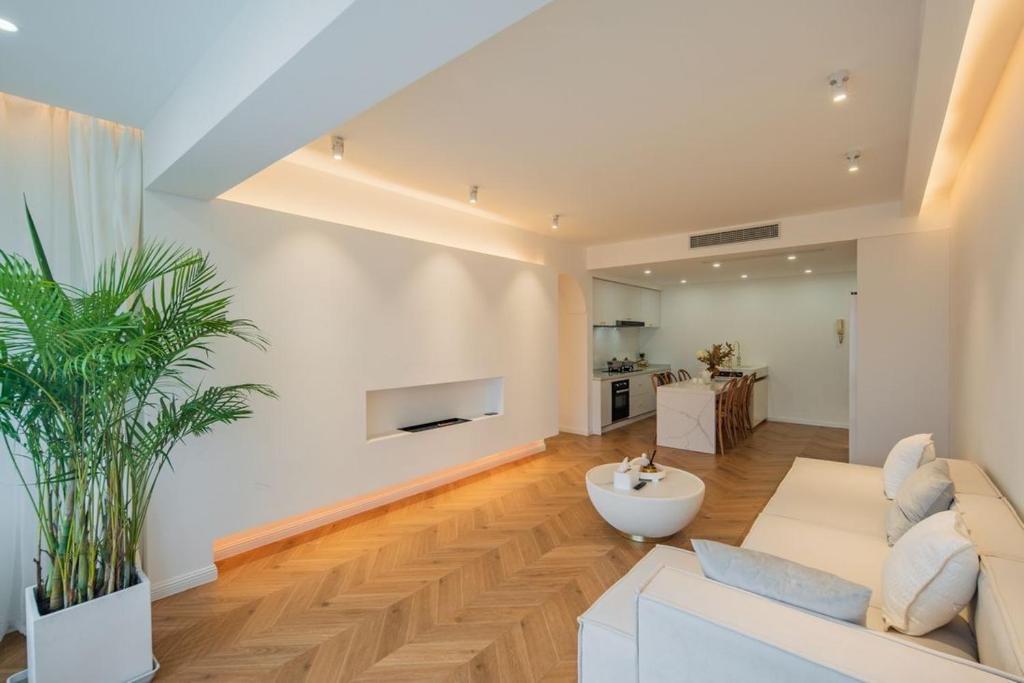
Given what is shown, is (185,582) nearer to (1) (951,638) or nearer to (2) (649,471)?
(2) (649,471)

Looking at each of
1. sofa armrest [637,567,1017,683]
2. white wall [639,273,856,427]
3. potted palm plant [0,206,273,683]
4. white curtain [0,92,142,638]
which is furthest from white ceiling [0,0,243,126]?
white wall [639,273,856,427]

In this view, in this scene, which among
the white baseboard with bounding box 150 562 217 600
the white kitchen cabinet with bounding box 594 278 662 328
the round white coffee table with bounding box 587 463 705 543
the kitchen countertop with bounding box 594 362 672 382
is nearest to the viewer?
the white baseboard with bounding box 150 562 217 600

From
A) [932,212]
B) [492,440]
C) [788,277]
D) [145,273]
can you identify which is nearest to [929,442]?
[932,212]

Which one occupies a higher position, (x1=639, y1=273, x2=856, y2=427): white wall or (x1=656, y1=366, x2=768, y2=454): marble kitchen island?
(x1=639, y1=273, x2=856, y2=427): white wall

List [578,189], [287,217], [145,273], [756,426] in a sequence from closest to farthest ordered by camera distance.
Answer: [145,273] → [287,217] → [578,189] → [756,426]

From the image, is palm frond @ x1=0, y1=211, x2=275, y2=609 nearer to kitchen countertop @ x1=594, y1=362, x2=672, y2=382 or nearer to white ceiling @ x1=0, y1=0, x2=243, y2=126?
white ceiling @ x1=0, y1=0, x2=243, y2=126

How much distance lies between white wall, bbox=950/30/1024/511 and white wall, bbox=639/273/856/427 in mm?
4188

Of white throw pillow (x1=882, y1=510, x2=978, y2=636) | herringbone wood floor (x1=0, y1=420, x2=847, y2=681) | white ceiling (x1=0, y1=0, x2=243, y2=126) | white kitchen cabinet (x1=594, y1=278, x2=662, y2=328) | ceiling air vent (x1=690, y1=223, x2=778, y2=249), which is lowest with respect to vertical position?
herringbone wood floor (x1=0, y1=420, x2=847, y2=681)

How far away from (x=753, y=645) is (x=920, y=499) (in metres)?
1.57

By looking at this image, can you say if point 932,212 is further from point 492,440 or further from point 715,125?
point 492,440

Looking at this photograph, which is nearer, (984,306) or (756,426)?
(984,306)

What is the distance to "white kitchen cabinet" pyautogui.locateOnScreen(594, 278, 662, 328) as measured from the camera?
742 centimetres

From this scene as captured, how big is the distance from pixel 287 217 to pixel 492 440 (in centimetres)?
295

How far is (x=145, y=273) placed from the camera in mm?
1958
